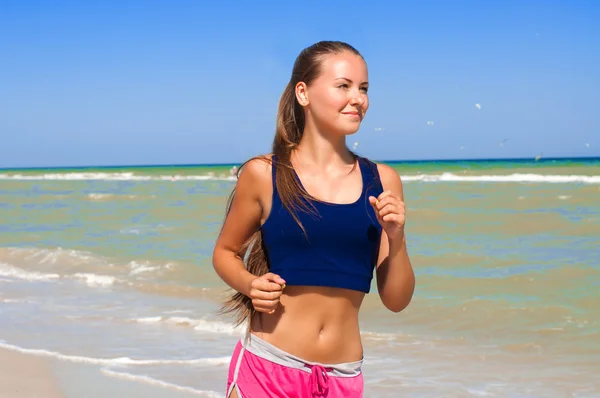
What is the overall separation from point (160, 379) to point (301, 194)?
114 inches

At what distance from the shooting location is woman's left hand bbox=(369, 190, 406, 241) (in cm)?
227

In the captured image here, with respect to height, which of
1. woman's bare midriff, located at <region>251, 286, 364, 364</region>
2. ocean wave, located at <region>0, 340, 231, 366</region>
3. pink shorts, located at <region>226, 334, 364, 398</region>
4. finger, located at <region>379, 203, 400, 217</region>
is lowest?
ocean wave, located at <region>0, 340, 231, 366</region>

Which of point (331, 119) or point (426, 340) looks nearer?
point (331, 119)

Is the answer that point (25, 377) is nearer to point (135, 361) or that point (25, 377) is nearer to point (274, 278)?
point (135, 361)

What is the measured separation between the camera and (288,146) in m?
2.62

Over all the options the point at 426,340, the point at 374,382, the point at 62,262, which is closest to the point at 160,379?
the point at 374,382

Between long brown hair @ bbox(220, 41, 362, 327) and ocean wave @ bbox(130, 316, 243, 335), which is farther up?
long brown hair @ bbox(220, 41, 362, 327)

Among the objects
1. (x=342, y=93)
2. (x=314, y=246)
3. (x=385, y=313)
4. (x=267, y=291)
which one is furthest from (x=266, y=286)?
(x=385, y=313)

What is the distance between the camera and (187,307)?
7.38 meters

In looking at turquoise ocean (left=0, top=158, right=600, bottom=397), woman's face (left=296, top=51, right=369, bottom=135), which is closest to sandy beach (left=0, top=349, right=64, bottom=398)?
turquoise ocean (left=0, top=158, right=600, bottom=397)

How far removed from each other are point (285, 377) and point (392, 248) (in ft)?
1.74

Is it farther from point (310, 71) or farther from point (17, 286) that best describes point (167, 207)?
point (310, 71)

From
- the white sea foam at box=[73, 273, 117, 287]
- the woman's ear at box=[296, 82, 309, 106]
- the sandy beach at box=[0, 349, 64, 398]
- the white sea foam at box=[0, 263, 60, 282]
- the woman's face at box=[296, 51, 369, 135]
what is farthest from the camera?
the white sea foam at box=[0, 263, 60, 282]

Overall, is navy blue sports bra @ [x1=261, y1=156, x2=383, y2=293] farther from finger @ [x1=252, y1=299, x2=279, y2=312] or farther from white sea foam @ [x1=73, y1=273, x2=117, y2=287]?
white sea foam @ [x1=73, y1=273, x2=117, y2=287]
